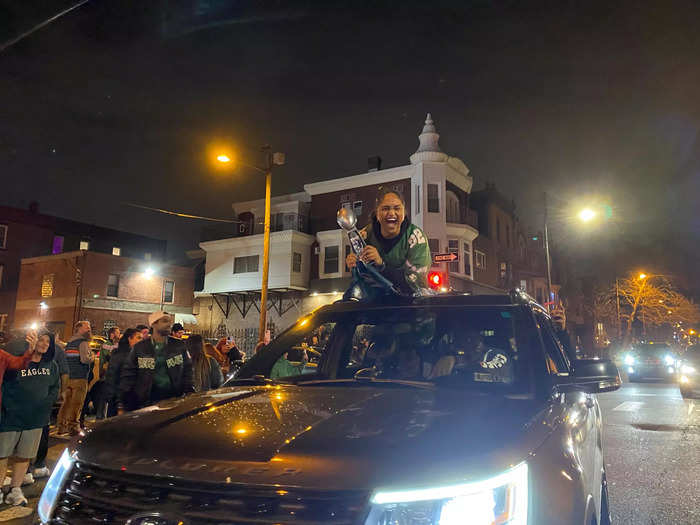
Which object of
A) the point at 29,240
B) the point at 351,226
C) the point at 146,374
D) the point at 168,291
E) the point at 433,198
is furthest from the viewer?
the point at 29,240

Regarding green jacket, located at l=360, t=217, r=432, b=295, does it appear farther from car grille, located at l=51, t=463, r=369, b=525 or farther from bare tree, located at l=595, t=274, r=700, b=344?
bare tree, located at l=595, t=274, r=700, b=344

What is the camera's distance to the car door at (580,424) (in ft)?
8.39

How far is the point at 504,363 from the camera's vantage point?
10.6 feet

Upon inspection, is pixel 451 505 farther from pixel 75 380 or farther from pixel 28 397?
pixel 75 380

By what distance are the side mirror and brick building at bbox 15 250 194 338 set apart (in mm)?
33075

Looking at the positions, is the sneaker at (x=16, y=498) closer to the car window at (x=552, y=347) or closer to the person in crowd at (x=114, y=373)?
the person in crowd at (x=114, y=373)

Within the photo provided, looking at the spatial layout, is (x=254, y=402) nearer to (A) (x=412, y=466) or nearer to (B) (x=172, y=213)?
(A) (x=412, y=466)

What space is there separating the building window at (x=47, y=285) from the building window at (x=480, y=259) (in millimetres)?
27010

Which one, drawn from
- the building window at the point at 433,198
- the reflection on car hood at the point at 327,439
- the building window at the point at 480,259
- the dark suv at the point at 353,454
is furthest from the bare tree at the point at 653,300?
the reflection on car hood at the point at 327,439

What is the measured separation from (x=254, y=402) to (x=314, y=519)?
95 cm

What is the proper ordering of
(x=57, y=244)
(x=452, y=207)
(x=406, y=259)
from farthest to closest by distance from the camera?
(x=57, y=244), (x=452, y=207), (x=406, y=259)

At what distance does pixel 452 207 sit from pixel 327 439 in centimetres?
3014

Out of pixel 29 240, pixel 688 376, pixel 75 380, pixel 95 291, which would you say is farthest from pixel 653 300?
pixel 29 240

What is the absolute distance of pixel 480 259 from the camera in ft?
111
